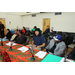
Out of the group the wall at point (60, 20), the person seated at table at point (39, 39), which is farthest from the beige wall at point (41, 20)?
the person seated at table at point (39, 39)

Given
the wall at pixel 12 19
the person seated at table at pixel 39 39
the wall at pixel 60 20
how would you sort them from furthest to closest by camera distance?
1. the wall at pixel 12 19
2. the wall at pixel 60 20
3. the person seated at table at pixel 39 39

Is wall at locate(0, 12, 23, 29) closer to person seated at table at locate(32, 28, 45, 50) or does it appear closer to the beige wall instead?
the beige wall

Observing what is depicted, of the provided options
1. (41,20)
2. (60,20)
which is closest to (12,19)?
(41,20)

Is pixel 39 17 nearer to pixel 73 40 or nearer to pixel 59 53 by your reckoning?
pixel 73 40

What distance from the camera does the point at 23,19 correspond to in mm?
10570

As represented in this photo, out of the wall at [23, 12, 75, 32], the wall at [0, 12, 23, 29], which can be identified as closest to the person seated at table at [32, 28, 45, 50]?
the wall at [23, 12, 75, 32]

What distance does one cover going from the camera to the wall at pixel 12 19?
28.9ft

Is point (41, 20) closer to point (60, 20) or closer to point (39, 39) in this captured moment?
point (60, 20)

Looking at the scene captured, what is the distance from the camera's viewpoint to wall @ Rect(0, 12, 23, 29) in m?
8.80

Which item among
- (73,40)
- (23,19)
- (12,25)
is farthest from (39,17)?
(73,40)

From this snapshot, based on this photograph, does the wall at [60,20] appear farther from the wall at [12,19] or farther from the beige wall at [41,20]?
the wall at [12,19]

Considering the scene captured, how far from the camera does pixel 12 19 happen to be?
378 inches

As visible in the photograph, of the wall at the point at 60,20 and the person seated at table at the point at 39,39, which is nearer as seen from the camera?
the person seated at table at the point at 39,39

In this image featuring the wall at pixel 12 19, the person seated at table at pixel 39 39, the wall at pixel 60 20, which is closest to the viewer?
the person seated at table at pixel 39 39
